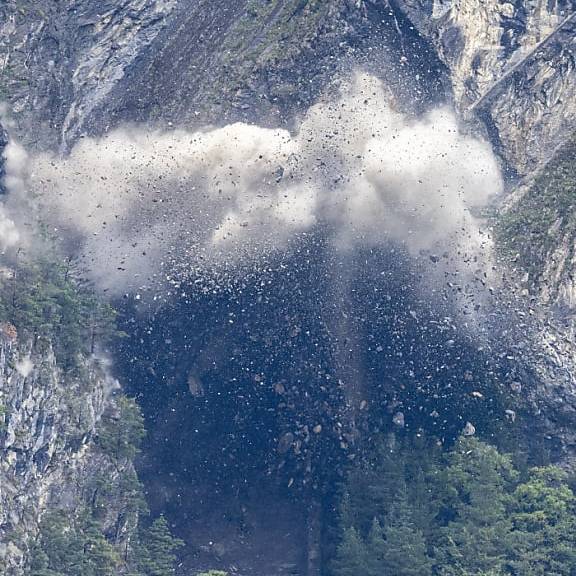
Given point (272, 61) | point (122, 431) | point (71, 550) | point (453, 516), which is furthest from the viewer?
point (272, 61)

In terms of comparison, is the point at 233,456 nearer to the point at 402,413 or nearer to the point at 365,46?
the point at 402,413

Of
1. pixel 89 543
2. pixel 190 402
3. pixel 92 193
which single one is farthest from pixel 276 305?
pixel 89 543

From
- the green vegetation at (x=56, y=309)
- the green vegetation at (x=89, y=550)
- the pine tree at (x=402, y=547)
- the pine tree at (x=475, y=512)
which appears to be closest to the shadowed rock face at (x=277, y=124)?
the pine tree at (x=475, y=512)

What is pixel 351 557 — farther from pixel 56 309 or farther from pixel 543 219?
pixel 543 219

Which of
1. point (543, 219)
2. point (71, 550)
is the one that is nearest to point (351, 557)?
point (71, 550)

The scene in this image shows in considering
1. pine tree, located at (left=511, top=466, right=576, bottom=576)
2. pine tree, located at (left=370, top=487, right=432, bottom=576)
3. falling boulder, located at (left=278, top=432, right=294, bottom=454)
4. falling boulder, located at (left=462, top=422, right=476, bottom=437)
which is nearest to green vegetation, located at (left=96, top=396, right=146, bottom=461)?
falling boulder, located at (left=278, top=432, right=294, bottom=454)

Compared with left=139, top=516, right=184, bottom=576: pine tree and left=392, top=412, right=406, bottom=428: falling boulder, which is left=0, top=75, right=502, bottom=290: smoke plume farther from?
left=139, top=516, right=184, bottom=576: pine tree

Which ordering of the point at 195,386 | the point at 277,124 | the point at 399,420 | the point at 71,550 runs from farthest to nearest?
the point at 277,124
the point at 195,386
the point at 399,420
the point at 71,550
